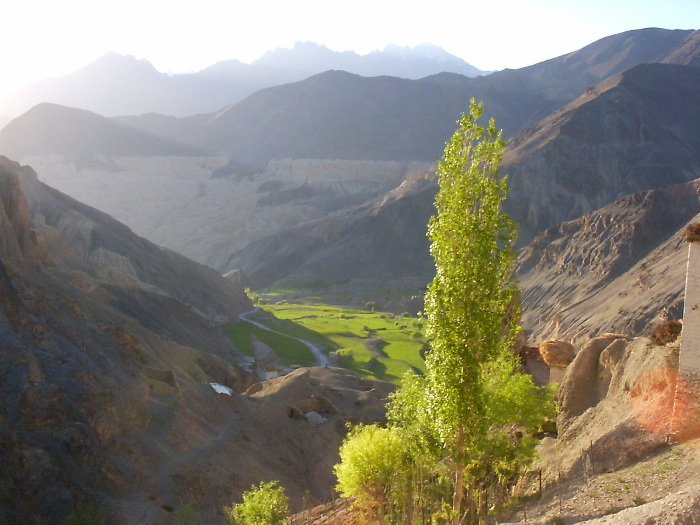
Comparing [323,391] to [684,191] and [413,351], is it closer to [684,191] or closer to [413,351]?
[413,351]

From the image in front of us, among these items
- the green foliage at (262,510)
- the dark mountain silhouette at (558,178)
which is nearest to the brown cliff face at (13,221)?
the green foliage at (262,510)

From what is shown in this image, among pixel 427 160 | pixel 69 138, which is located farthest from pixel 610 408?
pixel 69 138

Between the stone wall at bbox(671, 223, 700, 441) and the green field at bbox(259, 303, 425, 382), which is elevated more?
the stone wall at bbox(671, 223, 700, 441)

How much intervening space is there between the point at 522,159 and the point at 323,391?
8755 cm

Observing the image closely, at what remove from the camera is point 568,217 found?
113750 mm

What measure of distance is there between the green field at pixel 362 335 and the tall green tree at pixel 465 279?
3945cm

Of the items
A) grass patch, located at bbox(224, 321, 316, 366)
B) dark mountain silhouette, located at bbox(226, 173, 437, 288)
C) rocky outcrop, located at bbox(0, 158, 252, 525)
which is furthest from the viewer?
dark mountain silhouette, located at bbox(226, 173, 437, 288)

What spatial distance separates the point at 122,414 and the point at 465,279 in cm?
1670

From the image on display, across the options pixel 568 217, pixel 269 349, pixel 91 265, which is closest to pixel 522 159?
pixel 568 217

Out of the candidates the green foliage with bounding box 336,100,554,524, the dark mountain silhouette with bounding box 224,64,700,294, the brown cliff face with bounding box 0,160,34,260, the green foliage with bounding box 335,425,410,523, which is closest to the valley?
the brown cliff face with bounding box 0,160,34,260

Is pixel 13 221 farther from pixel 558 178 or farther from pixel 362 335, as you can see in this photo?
pixel 558 178

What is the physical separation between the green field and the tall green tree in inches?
1553

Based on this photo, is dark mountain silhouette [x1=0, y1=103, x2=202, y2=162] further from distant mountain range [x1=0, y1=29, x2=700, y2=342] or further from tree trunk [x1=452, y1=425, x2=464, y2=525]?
tree trunk [x1=452, y1=425, x2=464, y2=525]

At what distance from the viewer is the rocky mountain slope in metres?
23.4
